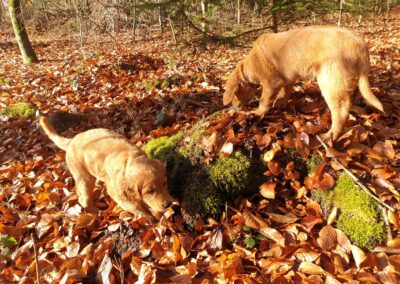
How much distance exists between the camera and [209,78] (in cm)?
739

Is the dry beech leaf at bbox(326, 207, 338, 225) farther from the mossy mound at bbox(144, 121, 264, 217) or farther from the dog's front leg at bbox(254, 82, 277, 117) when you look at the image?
the dog's front leg at bbox(254, 82, 277, 117)

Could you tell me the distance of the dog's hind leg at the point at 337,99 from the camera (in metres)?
3.26

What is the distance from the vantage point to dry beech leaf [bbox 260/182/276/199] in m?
3.19

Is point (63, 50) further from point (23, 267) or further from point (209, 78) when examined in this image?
point (23, 267)

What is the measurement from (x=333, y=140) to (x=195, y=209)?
5.20 feet

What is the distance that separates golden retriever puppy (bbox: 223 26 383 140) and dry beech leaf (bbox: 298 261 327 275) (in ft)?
4.33

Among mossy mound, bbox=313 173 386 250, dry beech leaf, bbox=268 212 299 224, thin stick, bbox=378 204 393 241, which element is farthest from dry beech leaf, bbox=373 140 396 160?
dry beech leaf, bbox=268 212 299 224

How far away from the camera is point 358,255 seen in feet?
8.50

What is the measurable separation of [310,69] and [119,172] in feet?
7.79

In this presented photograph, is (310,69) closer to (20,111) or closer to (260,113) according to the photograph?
(260,113)

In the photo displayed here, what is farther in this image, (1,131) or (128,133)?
(1,131)

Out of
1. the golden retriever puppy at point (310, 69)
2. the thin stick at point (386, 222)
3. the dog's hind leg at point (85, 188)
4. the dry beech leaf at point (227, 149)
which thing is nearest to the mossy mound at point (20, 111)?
the dog's hind leg at point (85, 188)

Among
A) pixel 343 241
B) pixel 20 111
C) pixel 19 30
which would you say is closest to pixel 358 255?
pixel 343 241

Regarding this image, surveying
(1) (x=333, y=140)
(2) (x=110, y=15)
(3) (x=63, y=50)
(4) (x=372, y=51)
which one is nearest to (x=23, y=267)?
(1) (x=333, y=140)
